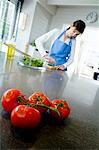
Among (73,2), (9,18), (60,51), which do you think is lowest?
(60,51)

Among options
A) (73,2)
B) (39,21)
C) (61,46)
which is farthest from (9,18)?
(61,46)

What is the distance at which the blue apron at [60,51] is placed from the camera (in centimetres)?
199

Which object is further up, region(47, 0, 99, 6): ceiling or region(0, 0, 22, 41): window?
region(47, 0, 99, 6): ceiling

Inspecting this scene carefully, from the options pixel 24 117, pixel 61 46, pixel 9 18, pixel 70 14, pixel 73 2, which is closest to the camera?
pixel 24 117

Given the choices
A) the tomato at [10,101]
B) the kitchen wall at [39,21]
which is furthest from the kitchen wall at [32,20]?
the tomato at [10,101]

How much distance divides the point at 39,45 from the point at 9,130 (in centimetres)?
169

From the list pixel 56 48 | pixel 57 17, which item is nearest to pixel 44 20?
pixel 57 17

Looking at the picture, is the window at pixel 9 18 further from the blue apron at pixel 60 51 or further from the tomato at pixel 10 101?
the tomato at pixel 10 101

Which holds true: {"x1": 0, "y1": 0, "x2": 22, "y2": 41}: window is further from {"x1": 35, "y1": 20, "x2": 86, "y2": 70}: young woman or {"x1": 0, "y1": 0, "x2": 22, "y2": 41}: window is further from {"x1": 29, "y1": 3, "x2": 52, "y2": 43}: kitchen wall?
{"x1": 35, "y1": 20, "x2": 86, "y2": 70}: young woman

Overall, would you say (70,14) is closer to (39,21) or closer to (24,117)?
(39,21)

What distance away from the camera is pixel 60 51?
6.58 ft

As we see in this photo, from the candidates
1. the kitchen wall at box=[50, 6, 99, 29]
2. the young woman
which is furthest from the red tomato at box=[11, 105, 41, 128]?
the kitchen wall at box=[50, 6, 99, 29]

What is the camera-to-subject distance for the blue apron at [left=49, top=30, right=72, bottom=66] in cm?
199

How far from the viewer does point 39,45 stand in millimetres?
1974
